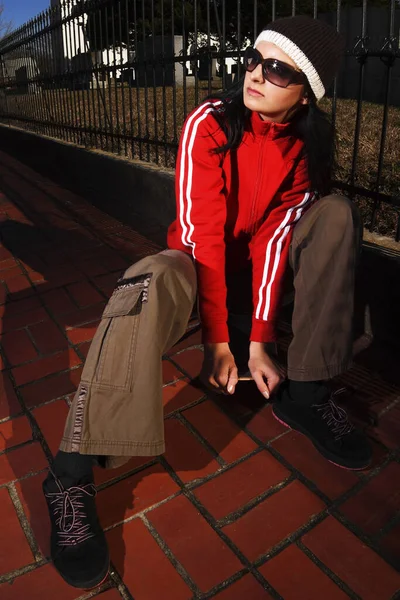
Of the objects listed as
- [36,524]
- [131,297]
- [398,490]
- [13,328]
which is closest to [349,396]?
[398,490]

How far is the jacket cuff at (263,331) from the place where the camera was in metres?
1.91

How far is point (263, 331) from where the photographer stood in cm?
191

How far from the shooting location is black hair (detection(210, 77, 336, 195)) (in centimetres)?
192

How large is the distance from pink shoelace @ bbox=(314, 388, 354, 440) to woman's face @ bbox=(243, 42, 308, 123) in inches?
43.9

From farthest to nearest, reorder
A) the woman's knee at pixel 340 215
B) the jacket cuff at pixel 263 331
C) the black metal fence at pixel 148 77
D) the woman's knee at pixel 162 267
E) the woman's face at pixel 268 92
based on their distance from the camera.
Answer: the black metal fence at pixel 148 77 < the jacket cuff at pixel 263 331 < the woman's face at pixel 268 92 < the woman's knee at pixel 340 215 < the woman's knee at pixel 162 267

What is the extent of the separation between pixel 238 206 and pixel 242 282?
34 centimetres

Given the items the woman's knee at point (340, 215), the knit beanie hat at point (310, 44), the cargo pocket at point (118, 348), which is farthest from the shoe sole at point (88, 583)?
the knit beanie hat at point (310, 44)

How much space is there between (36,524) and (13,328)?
143cm

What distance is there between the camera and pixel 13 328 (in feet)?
9.29

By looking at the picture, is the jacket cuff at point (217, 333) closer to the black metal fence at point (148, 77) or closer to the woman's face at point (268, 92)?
the woman's face at point (268, 92)

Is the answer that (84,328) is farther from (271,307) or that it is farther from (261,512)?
(261,512)

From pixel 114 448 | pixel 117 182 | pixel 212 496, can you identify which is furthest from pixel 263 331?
pixel 117 182

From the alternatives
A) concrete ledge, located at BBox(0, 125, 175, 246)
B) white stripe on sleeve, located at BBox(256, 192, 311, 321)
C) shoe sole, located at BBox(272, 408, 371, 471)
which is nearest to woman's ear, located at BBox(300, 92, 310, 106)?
white stripe on sleeve, located at BBox(256, 192, 311, 321)

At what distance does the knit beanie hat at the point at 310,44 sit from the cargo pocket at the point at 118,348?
98cm
